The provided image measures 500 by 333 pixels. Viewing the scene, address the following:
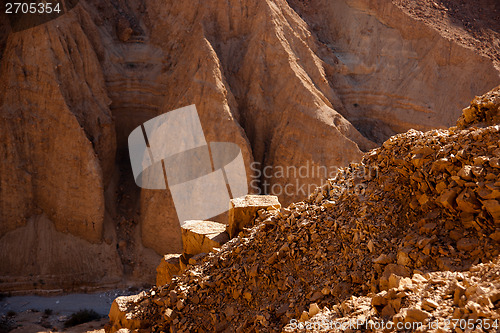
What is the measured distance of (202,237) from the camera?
8602mm

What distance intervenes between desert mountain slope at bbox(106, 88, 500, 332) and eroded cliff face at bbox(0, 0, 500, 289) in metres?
10.7

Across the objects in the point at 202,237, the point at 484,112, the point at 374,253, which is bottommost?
the point at 202,237

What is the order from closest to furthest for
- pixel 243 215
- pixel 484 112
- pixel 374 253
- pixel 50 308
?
pixel 374 253 < pixel 484 112 < pixel 243 215 < pixel 50 308

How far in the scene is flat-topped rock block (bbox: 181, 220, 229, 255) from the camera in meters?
8.40

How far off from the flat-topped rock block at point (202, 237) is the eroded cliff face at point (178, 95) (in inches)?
343

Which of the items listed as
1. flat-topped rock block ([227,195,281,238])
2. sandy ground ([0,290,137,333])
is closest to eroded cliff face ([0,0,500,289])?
sandy ground ([0,290,137,333])

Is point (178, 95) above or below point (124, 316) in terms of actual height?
above

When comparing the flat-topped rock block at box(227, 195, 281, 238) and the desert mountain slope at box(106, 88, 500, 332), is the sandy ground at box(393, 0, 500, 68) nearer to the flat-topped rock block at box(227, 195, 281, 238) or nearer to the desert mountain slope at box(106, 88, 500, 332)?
the flat-topped rock block at box(227, 195, 281, 238)

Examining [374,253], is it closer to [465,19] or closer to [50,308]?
[50,308]

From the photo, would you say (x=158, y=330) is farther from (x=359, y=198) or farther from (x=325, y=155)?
(x=325, y=155)

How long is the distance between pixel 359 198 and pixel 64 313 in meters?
12.4

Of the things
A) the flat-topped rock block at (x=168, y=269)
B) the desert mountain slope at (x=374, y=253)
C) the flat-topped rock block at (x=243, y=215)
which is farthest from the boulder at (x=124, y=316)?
the flat-topped rock block at (x=243, y=215)

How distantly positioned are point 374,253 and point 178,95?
1440 centimetres

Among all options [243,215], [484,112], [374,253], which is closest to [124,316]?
[243,215]
